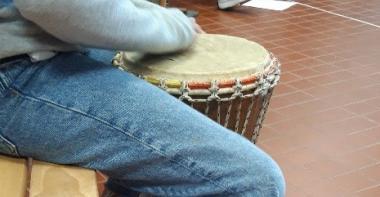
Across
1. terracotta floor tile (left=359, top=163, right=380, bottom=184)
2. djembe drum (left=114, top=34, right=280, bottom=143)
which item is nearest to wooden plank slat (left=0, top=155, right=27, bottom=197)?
djembe drum (left=114, top=34, right=280, bottom=143)

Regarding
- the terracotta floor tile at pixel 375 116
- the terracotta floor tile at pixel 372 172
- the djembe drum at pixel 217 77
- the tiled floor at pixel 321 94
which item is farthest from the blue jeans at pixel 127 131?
the terracotta floor tile at pixel 375 116

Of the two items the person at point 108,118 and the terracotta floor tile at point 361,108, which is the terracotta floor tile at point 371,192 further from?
the person at point 108,118

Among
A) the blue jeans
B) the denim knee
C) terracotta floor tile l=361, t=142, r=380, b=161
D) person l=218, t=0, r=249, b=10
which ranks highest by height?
the blue jeans

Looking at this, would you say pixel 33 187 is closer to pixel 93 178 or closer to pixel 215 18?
pixel 93 178

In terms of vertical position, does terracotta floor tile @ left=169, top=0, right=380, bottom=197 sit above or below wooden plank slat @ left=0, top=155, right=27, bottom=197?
below

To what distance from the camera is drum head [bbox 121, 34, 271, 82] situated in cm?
119

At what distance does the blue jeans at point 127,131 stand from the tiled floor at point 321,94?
3.15 ft

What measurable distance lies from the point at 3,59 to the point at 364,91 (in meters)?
2.10

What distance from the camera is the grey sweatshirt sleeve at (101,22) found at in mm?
933

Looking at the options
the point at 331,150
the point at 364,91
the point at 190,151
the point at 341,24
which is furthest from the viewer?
the point at 341,24

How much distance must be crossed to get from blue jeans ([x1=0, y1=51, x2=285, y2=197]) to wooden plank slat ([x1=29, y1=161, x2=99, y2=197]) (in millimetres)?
40

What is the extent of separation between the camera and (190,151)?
0.97 metres

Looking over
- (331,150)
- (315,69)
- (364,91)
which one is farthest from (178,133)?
(315,69)

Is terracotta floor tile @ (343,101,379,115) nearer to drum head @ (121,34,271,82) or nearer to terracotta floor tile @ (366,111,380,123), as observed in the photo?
terracotta floor tile @ (366,111,380,123)
